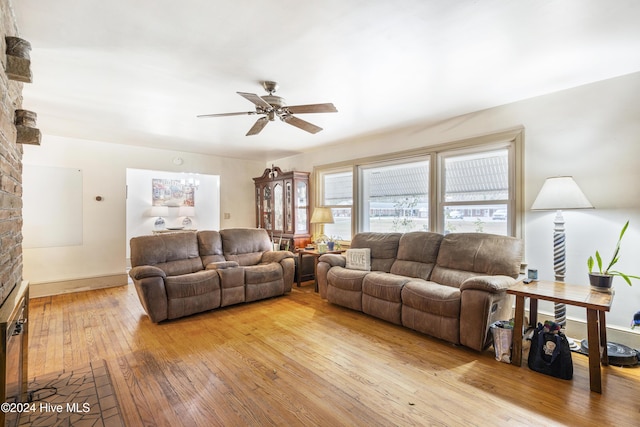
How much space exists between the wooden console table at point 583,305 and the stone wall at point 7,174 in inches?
134

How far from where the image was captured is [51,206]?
454 cm

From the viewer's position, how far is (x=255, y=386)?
2.11 metres

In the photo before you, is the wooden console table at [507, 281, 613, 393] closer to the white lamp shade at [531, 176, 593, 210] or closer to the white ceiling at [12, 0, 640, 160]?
the white lamp shade at [531, 176, 593, 210]

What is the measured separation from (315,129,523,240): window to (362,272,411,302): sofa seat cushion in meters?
1.15

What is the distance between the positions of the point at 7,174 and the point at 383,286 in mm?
3106

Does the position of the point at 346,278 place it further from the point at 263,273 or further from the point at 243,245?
the point at 243,245

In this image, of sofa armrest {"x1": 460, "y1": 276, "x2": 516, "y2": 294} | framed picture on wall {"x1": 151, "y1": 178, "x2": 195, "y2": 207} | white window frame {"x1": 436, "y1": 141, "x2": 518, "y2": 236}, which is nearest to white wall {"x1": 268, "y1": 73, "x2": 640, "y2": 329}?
white window frame {"x1": 436, "y1": 141, "x2": 518, "y2": 236}

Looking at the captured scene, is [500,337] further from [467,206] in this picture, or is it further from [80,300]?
[80,300]

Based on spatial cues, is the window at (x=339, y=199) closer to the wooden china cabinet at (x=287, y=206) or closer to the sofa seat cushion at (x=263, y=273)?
the wooden china cabinet at (x=287, y=206)

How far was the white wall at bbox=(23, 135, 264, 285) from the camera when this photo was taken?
4508 mm

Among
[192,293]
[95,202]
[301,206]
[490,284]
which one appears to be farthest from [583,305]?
[95,202]

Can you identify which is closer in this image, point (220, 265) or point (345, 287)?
point (345, 287)

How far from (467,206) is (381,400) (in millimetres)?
2664

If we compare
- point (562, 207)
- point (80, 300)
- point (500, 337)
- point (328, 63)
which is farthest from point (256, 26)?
point (80, 300)
